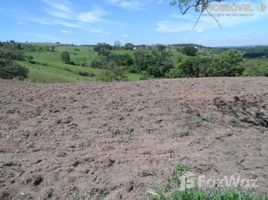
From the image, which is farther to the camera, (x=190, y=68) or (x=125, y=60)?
(x=125, y=60)

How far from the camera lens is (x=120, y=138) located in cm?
593

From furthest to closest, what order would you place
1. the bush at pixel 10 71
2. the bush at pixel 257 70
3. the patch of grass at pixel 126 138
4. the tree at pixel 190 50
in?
1. the tree at pixel 190 50
2. the bush at pixel 257 70
3. the bush at pixel 10 71
4. the patch of grass at pixel 126 138

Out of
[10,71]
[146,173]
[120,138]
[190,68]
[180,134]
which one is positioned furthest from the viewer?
[190,68]

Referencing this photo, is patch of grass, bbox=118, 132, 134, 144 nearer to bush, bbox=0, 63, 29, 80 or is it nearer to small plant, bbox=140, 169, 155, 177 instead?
small plant, bbox=140, 169, 155, 177

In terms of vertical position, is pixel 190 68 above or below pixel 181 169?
below

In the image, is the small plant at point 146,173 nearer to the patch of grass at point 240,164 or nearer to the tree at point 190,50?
the patch of grass at point 240,164

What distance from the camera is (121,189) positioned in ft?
13.6

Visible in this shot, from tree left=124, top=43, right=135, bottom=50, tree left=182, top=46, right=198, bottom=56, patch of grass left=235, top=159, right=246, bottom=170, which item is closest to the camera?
patch of grass left=235, top=159, right=246, bottom=170

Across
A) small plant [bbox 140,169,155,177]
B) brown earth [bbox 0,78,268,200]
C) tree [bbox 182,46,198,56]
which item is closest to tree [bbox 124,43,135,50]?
tree [bbox 182,46,198,56]

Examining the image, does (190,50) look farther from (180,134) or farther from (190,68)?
(180,134)

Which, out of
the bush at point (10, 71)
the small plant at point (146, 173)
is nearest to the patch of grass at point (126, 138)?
the small plant at point (146, 173)

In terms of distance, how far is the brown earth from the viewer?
440 centimetres

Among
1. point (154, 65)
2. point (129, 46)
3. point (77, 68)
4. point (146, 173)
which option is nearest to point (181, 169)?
point (146, 173)

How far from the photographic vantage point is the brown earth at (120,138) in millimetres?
4402
